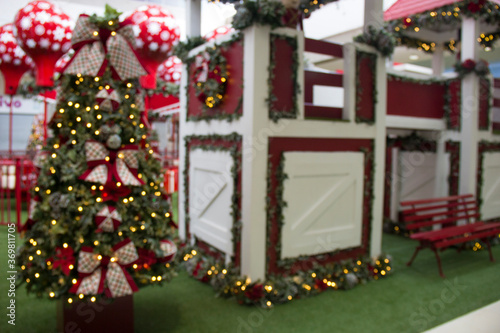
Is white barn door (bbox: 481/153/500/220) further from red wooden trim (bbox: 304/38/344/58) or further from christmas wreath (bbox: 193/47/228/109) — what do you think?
christmas wreath (bbox: 193/47/228/109)

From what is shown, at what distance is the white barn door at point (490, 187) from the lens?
6.77m

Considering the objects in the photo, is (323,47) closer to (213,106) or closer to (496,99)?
(213,106)

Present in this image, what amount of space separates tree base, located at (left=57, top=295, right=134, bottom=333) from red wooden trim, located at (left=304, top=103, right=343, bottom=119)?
9.09ft

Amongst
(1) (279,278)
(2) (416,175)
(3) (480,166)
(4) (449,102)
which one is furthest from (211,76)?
(3) (480,166)

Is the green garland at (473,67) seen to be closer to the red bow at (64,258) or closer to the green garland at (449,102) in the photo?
the green garland at (449,102)

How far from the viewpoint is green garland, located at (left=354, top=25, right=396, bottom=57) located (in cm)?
488

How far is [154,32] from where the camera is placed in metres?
5.02

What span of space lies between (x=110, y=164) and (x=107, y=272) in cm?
84

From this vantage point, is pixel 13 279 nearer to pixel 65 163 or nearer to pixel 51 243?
pixel 51 243

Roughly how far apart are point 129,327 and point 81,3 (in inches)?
257

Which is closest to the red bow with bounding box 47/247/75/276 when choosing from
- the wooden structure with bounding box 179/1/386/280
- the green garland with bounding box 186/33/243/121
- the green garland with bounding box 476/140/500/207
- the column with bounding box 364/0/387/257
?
the wooden structure with bounding box 179/1/386/280

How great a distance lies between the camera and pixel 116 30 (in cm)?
325

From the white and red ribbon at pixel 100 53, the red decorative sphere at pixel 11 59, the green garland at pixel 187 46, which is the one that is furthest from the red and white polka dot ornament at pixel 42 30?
the white and red ribbon at pixel 100 53

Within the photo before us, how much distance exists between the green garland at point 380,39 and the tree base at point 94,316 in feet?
13.3
